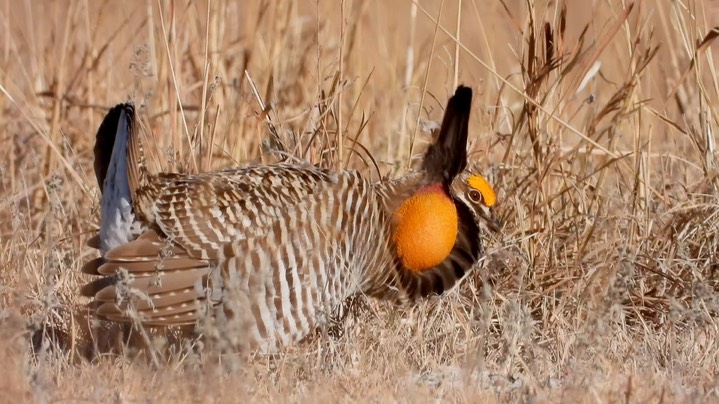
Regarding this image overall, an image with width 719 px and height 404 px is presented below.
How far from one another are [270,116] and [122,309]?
1.72 meters

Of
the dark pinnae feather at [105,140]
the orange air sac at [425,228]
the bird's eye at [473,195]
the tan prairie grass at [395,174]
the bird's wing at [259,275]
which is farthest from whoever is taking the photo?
the bird's eye at [473,195]

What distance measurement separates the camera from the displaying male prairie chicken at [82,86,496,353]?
4113 millimetres

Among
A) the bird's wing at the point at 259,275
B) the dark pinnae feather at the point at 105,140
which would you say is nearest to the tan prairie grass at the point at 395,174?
the bird's wing at the point at 259,275

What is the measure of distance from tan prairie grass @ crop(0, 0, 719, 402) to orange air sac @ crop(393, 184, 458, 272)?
18cm

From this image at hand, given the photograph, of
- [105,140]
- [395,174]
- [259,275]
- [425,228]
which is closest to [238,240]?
[259,275]

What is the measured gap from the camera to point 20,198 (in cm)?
551

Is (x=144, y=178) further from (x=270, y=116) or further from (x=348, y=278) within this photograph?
(x=270, y=116)

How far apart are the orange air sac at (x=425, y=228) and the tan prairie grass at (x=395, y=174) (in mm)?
176

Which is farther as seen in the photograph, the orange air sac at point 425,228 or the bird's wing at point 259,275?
the orange air sac at point 425,228

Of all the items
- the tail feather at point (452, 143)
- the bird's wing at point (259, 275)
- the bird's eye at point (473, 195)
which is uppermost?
the tail feather at point (452, 143)

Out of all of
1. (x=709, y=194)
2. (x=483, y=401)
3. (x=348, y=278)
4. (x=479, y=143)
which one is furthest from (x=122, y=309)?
(x=709, y=194)

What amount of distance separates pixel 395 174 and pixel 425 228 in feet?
2.67

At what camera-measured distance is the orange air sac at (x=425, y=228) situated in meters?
4.80

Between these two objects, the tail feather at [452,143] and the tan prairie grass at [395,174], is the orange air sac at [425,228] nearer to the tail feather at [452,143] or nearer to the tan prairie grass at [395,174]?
the tail feather at [452,143]
